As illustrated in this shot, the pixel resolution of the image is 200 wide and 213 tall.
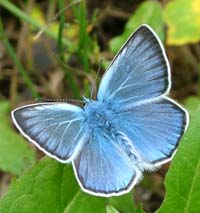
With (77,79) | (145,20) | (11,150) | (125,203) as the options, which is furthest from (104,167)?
(77,79)

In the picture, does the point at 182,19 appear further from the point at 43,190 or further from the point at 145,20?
the point at 43,190

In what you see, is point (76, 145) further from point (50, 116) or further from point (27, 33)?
point (27, 33)

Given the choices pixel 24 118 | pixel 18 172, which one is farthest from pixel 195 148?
pixel 18 172

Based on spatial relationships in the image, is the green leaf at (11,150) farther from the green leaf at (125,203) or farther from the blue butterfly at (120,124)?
the blue butterfly at (120,124)

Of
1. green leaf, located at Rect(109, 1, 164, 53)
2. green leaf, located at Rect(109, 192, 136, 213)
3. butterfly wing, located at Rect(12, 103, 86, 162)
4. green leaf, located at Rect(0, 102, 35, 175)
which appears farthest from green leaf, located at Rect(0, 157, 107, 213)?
green leaf, located at Rect(109, 1, 164, 53)

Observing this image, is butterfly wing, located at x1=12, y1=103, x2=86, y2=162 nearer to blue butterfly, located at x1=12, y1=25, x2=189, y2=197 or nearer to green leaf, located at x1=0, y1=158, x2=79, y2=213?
blue butterfly, located at x1=12, y1=25, x2=189, y2=197

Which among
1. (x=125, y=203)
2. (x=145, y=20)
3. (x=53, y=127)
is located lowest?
(x=125, y=203)

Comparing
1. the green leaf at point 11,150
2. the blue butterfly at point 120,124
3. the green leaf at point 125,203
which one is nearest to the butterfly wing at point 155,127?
the blue butterfly at point 120,124
